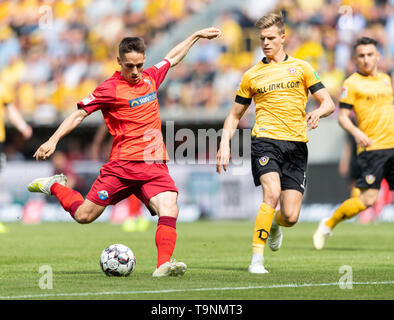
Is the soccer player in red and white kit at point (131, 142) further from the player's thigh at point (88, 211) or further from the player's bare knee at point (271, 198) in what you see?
the player's bare knee at point (271, 198)

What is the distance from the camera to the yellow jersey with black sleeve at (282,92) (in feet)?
28.3

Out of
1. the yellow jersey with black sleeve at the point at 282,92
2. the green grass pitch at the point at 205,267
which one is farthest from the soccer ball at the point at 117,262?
the yellow jersey with black sleeve at the point at 282,92

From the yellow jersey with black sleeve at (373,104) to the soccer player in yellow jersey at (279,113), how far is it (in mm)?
2887

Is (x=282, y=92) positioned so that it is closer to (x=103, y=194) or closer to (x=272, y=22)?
(x=272, y=22)

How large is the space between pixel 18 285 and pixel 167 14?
61.6 feet

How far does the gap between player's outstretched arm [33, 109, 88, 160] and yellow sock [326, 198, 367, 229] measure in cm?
468

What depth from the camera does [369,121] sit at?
11.5 meters

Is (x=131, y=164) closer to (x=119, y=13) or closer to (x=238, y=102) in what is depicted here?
(x=238, y=102)

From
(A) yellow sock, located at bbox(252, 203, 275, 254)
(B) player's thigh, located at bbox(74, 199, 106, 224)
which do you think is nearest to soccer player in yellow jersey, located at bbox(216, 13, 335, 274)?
(A) yellow sock, located at bbox(252, 203, 275, 254)

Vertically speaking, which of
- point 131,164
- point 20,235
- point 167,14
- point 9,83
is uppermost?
point 167,14

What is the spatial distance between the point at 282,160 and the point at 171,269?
1.73 m

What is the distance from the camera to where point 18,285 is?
708 centimetres

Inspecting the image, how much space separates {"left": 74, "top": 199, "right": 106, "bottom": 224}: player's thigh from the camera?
27.6ft
